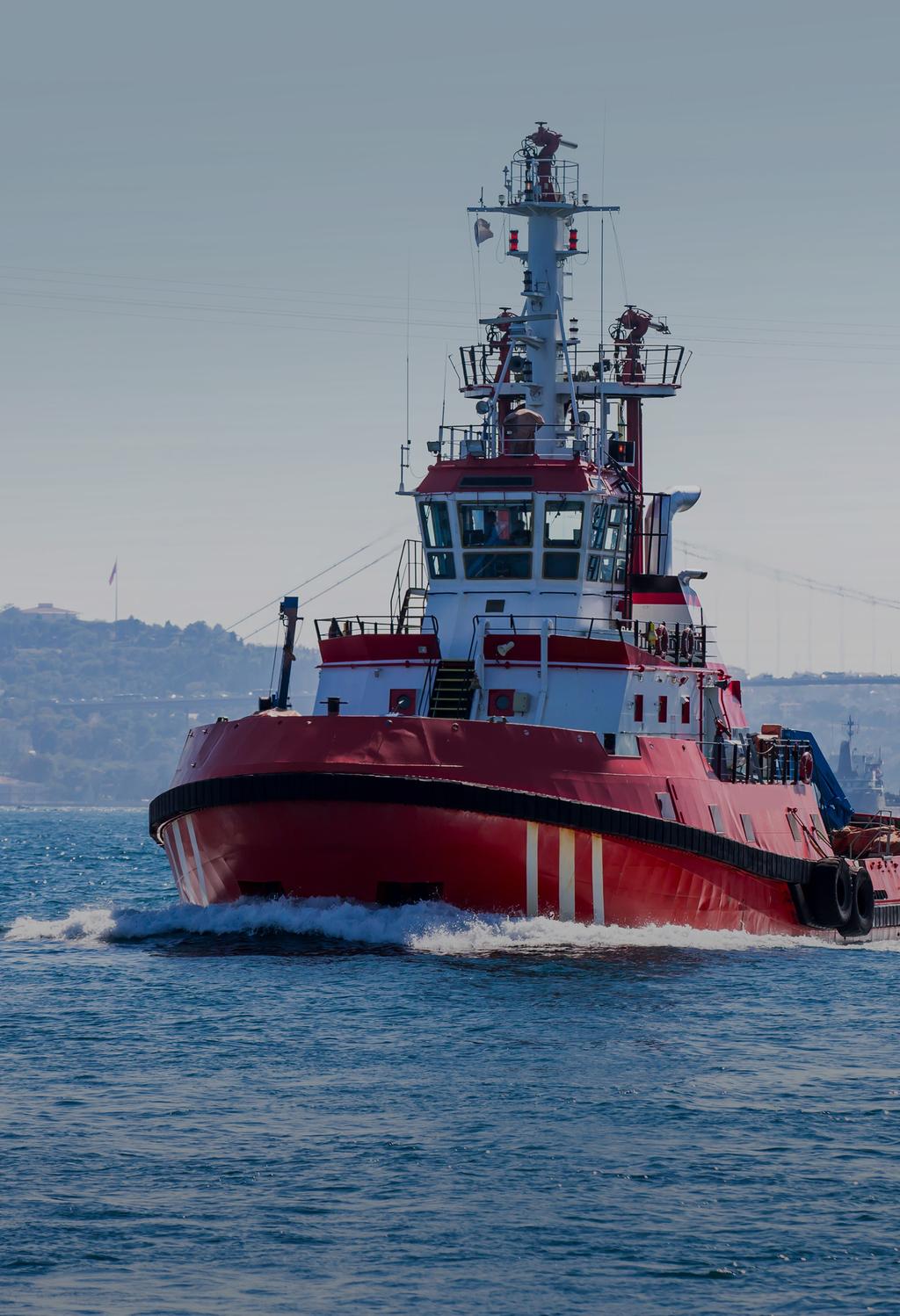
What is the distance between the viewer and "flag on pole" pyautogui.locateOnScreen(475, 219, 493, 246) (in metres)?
35.7

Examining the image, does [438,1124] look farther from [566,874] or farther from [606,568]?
[606,568]

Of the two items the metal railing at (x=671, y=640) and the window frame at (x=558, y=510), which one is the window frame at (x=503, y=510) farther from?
the metal railing at (x=671, y=640)

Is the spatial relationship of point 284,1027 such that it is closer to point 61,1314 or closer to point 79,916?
point 61,1314

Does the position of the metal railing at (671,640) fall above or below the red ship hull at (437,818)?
above

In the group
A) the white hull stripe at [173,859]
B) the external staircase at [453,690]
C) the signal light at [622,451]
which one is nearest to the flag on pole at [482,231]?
the signal light at [622,451]

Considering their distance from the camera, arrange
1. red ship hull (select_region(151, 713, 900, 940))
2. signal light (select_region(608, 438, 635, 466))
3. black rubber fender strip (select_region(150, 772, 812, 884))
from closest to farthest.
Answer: black rubber fender strip (select_region(150, 772, 812, 884)), red ship hull (select_region(151, 713, 900, 940)), signal light (select_region(608, 438, 635, 466))

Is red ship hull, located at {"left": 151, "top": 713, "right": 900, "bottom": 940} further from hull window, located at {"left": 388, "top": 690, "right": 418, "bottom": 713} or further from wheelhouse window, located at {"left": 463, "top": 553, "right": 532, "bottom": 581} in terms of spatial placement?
wheelhouse window, located at {"left": 463, "top": 553, "right": 532, "bottom": 581}

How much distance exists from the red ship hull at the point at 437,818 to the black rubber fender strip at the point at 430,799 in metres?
0.02

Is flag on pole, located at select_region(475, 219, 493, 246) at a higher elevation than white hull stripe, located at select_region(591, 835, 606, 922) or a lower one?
higher

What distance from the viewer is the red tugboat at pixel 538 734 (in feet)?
88.2

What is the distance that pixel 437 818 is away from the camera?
26.6m

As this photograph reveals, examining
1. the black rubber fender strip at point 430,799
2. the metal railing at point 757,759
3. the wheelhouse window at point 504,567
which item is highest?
the wheelhouse window at point 504,567

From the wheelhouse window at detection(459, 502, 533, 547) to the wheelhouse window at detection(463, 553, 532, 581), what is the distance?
0.15 metres

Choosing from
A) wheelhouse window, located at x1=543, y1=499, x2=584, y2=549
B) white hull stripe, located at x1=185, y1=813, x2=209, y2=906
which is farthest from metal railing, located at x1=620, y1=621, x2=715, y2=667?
white hull stripe, located at x1=185, y1=813, x2=209, y2=906
